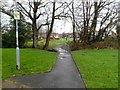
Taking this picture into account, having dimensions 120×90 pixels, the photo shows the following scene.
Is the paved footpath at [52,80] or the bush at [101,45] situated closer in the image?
the paved footpath at [52,80]

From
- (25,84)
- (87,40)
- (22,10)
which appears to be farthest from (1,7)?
Result: (25,84)

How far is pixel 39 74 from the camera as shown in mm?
10711

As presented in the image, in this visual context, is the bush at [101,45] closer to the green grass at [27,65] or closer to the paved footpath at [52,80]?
the green grass at [27,65]

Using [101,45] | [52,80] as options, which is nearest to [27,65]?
[52,80]

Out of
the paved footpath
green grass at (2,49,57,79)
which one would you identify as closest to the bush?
green grass at (2,49,57,79)

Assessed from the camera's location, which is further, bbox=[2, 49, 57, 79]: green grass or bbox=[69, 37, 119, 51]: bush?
bbox=[69, 37, 119, 51]: bush

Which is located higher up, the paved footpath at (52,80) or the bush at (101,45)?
the bush at (101,45)

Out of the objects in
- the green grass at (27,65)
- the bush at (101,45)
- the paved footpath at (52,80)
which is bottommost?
the paved footpath at (52,80)

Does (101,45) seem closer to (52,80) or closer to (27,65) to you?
(27,65)

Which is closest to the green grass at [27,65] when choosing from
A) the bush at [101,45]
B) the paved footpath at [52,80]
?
the paved footpath at [52,80]

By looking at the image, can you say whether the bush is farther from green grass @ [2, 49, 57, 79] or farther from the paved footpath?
the paved footpath

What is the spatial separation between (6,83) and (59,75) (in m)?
2.61

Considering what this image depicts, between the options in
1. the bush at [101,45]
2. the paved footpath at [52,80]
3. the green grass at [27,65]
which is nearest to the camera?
the paved footpath at [52,80]

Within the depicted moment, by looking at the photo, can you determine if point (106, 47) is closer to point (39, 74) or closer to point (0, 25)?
point (0, 25)
